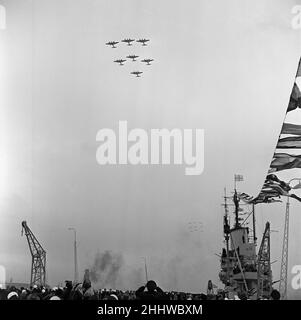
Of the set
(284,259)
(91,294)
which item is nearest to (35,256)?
(91,294)

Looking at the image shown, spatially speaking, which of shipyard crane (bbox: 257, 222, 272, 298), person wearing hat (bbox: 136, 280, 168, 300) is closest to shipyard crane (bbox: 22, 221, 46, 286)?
person wearing hat (bbox: 136, 280, 168, 300)

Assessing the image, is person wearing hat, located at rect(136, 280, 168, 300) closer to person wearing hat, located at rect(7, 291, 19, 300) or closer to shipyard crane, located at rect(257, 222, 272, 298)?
person wearing hat, located at rect(7, 291, 19, 300)

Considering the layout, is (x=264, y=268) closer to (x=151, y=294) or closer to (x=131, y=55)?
(x=151, y=294)

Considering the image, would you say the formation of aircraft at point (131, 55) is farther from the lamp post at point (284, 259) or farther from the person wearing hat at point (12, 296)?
the person wearing hat at point (12, 296)

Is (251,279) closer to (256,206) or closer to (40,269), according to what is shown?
(256,206)

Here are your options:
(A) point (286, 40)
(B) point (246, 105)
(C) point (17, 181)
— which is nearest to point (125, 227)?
(C) point (17, 181)

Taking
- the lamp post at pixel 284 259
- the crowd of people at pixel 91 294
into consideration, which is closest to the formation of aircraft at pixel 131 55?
the lamp post at pixel 284 259

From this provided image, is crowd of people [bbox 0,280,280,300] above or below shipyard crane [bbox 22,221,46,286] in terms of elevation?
below
